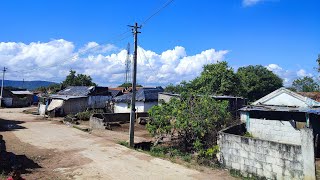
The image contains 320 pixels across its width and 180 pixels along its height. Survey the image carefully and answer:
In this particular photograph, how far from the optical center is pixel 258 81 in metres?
52.8

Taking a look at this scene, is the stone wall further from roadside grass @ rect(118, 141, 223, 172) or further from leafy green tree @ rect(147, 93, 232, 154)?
leafy green tree @ rect(147, 93, 232, 154)

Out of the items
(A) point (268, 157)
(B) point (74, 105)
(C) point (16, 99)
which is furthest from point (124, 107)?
(C) point (16, 99)

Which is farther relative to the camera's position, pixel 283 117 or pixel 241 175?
pixel 283 117

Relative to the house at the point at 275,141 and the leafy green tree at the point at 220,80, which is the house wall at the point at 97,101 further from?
the house at the point at 275,141

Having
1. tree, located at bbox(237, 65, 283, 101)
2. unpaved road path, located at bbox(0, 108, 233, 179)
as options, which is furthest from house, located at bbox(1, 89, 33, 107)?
tree, located at bbox(237, 65, 283, 101)

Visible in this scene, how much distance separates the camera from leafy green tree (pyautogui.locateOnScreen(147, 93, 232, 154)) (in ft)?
48.8

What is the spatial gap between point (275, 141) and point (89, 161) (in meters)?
8.10

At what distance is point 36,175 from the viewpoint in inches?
429

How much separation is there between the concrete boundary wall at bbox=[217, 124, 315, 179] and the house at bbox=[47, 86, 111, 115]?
26.4m

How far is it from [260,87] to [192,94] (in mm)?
39375

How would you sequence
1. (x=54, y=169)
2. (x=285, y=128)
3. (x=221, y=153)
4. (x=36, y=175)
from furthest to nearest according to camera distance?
(x=285, y=128), (x=221, y=153), (x=54, y=169), (x=36, y=175)

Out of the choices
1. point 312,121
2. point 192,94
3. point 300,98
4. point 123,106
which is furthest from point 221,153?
point 123,106

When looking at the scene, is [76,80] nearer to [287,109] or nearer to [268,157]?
[287,109]

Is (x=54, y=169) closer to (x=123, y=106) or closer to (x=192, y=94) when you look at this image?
(x=192, y=94)
